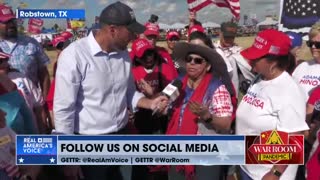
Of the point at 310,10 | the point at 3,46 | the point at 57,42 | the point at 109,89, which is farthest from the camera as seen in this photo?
the point at 57,42

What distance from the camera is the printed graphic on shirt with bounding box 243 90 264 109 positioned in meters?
3.28

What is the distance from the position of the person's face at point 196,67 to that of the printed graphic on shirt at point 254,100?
1.46 feet

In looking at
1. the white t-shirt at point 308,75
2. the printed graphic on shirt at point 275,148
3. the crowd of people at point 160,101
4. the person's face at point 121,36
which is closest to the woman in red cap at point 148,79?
the crowd of people at point 160,101

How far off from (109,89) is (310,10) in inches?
120

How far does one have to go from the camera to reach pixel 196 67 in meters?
3.83

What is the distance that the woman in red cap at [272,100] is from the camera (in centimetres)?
311

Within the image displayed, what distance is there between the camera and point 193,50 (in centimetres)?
387

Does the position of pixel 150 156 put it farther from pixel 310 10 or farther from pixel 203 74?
pixel 310 10

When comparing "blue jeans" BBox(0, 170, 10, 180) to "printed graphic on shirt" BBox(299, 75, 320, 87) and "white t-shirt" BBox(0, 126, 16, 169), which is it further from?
"printed graphic on shirt" BBox(299, 75, 320, 87)

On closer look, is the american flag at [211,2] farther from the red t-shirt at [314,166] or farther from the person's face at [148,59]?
the red t-shirt at [314,166]

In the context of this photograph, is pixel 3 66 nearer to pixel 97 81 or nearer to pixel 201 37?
pixel 97 81

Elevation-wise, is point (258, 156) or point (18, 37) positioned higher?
point (18, 37)

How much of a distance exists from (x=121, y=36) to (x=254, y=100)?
1.03m

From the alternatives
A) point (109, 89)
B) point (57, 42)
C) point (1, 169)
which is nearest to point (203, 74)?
point (109, 89)
